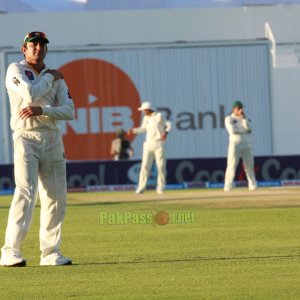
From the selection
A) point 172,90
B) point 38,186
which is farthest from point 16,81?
point 172,90

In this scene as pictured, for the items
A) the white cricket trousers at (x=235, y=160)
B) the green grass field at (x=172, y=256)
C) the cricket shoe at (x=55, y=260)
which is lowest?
the green grass field at (x=172, y=256)

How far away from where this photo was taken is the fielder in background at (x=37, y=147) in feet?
37.5

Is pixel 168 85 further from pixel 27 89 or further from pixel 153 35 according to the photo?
pixel 27 89

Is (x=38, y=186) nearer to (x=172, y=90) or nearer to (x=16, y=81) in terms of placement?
(x=16, y=81)

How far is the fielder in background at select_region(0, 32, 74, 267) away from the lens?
450 inches

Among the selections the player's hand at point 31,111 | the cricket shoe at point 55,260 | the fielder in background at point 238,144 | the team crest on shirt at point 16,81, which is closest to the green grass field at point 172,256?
the cricket shoe at point 55,260

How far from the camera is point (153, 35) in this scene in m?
42.8

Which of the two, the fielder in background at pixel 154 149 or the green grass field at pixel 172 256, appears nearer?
the green grass field at pixel 172 256

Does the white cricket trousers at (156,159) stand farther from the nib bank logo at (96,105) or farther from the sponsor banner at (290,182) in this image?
the nib bank logo at (96,105)

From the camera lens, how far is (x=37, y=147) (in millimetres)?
11555

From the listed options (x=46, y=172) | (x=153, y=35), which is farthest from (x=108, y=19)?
(x=46, y=172)

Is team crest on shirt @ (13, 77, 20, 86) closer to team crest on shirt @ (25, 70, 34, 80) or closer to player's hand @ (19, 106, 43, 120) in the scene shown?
team crest on shirt @ (25, 70, 34, 80)

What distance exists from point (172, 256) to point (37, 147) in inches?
69.1

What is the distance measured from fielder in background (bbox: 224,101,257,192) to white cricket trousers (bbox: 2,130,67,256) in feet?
59.1
